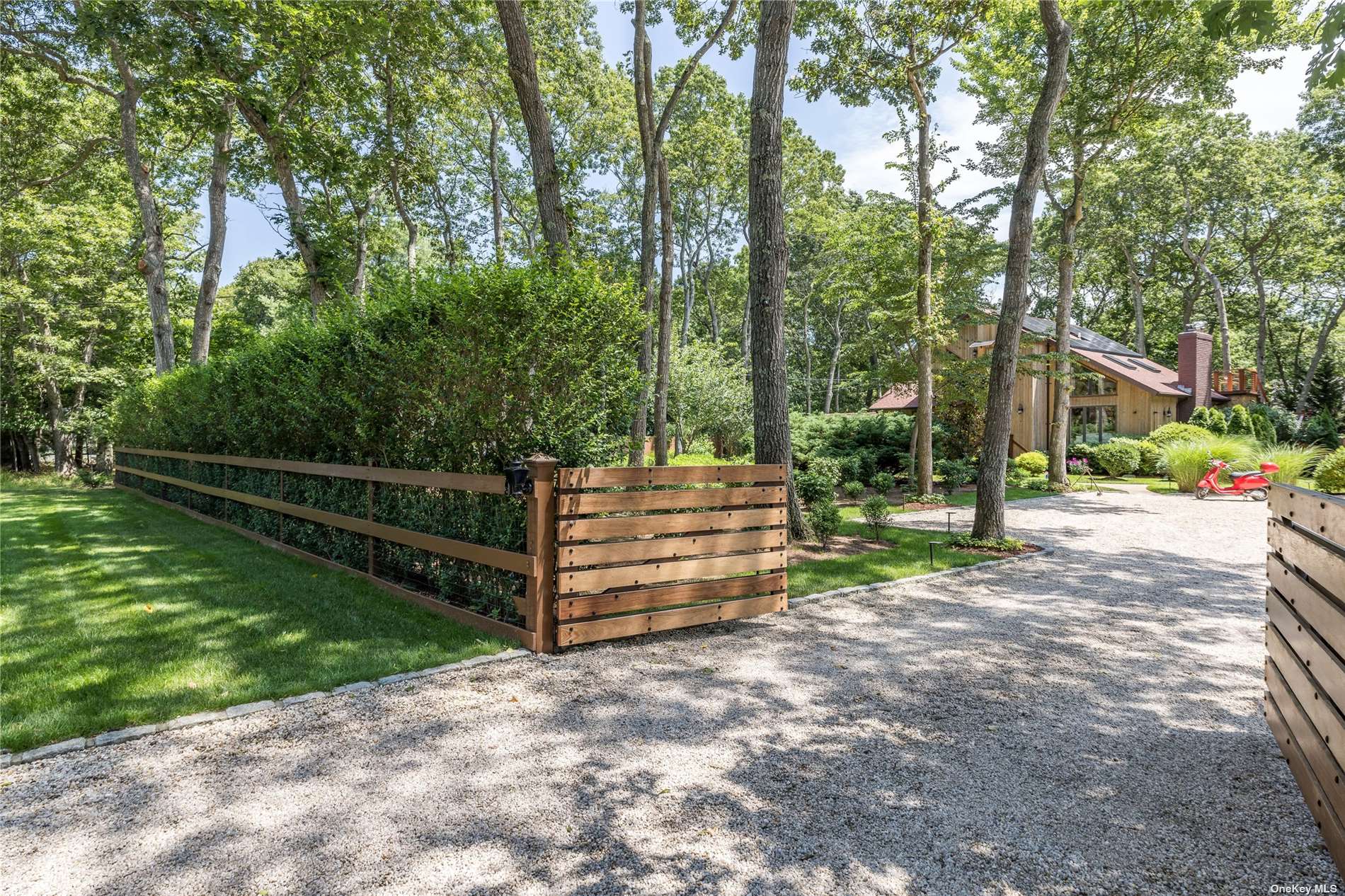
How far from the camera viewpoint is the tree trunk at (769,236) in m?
7.14

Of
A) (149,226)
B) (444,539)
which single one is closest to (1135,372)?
(444,539)

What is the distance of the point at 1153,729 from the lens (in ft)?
10.7

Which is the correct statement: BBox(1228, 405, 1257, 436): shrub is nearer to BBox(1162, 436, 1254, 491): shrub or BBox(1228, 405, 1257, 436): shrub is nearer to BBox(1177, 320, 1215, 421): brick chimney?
BBox(1177, 320, 1215, 421): brick chimney

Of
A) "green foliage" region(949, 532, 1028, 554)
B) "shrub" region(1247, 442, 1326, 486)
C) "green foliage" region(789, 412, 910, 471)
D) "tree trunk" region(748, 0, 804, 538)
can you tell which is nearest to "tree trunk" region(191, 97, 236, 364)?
"tree trunk" region(748, 0, 804, 538)

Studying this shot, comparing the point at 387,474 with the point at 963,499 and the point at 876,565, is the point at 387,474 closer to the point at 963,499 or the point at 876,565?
the point at 876,565

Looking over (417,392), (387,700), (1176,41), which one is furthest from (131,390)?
(1176,41)

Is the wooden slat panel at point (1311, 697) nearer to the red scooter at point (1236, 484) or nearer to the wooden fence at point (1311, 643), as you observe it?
the wooden fence at point (1311, 643)

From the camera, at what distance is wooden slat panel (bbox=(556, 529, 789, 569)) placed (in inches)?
166

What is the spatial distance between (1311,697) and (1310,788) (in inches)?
15.1

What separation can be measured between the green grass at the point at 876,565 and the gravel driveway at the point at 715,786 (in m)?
1.87

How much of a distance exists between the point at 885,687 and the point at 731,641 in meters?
1.23

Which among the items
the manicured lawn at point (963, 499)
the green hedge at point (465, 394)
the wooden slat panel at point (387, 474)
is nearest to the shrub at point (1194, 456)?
the manicured lawn at point (963, 499)

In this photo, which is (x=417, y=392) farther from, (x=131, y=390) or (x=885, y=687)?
(x=131, y=390)

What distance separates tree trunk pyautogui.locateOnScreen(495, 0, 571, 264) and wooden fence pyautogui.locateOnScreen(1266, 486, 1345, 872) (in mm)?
6592
